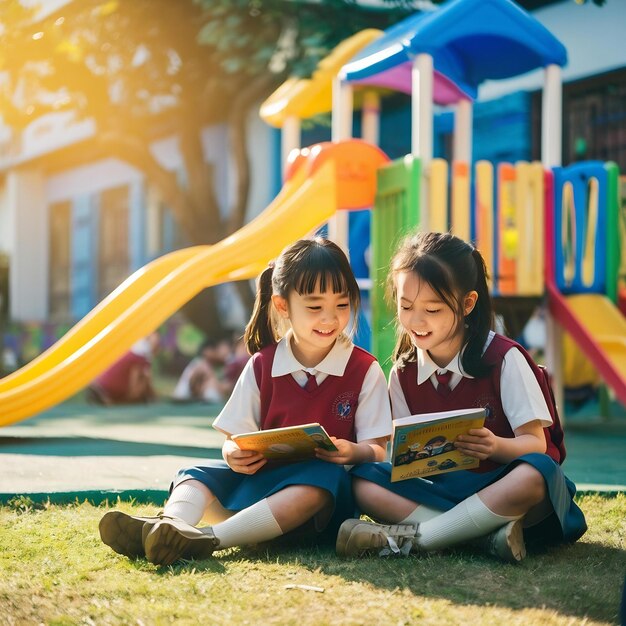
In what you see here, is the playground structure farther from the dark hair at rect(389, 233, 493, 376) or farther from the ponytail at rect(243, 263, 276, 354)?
the dark hair at rect(389, 233, 493, 376)

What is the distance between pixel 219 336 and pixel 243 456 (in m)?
9.03

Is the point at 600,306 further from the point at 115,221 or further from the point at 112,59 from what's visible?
the point at 115,221

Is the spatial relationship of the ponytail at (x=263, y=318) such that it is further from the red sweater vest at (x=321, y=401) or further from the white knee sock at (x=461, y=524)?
the white knee sock at (x=461, y=524)

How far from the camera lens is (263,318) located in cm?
299

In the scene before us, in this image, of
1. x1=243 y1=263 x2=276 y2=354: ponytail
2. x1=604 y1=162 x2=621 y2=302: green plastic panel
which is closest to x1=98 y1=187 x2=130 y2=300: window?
x1=604 y1=162 x2=621 y2=302: green plastic panel

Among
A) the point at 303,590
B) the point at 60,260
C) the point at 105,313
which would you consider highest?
the point at 60,260

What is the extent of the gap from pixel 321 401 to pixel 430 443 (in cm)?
44

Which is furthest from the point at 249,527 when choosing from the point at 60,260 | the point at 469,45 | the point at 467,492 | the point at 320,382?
the point at 60,260

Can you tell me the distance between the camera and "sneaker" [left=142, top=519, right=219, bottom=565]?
239 cm

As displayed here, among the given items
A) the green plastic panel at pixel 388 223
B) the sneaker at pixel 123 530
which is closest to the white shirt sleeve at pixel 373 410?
the sneaker at pixel 123 530

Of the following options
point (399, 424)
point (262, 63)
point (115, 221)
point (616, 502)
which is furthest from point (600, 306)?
point (115, 221)

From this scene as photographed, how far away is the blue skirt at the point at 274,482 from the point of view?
262 centimetres

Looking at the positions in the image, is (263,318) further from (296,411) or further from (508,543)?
(508,543)

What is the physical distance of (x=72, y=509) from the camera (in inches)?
128
